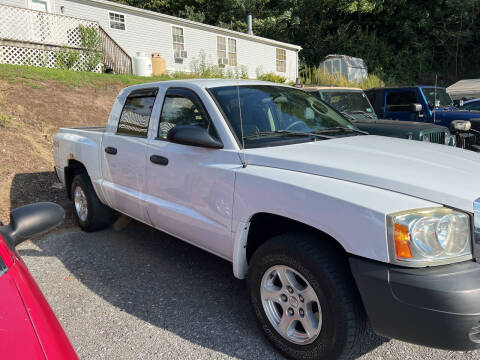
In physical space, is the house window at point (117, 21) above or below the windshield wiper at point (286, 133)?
above

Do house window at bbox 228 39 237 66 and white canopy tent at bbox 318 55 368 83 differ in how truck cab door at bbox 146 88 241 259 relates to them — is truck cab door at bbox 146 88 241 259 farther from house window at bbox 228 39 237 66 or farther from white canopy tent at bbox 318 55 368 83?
white canopy tent at bbox 318 55 368 83

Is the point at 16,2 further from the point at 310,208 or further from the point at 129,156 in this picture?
the point at 310,208

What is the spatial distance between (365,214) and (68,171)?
438 centimetres

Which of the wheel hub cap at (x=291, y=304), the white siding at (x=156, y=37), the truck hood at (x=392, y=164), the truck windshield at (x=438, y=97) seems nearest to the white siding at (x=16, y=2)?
the white siding at (x=156, y=37)

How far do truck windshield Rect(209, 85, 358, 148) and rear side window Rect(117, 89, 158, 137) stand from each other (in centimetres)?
85

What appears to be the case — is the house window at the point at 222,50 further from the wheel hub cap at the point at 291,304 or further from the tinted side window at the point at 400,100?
the wheel hub cap at the point at 291,304

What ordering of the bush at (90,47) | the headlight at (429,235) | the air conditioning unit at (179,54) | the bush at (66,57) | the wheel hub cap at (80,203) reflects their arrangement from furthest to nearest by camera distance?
the air conditioning unit at (179,54) < the bush at (90,47) < the bush at (66,57) < the wheel hub cap at (80,203) < the headlight at (429,235)

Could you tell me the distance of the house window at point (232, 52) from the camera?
71.2 ft

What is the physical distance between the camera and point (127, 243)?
186 inches

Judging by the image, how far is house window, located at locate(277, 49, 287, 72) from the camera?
83.0 ft

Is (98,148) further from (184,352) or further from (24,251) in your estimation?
(184,352)

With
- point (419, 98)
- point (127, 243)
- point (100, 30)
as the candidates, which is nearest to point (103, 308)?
point (127, 243)

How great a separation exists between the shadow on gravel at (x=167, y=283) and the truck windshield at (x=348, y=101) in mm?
4338

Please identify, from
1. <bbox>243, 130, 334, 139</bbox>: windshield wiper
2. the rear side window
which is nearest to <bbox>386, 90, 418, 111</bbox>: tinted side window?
<bbox>243, 130, 334, 139</bbox>: windshield wiper
